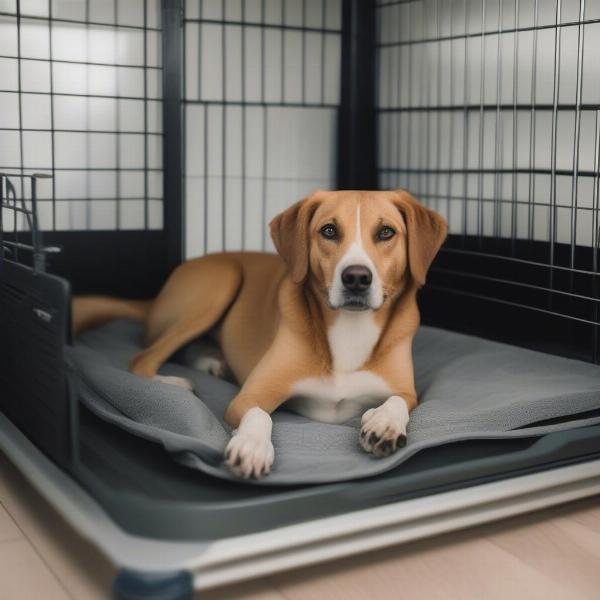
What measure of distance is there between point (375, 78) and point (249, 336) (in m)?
1.42

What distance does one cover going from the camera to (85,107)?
3189mm

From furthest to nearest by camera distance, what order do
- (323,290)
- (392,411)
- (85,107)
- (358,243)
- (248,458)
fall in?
1. (85,107)
2. (323,290)
3. (358,243)
4. (392,411)
5. (248,458)

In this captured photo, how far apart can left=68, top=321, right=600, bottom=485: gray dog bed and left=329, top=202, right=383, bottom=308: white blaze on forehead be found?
0.95ft

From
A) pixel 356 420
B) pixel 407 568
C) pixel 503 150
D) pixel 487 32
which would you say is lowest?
pixel 407 568

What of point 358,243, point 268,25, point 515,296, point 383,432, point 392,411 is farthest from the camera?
point 268,25

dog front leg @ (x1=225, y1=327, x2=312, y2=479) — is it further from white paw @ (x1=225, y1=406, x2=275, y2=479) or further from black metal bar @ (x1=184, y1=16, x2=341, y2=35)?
black metal bar @ (x1=184, y1=16, x2=341, y2=35)

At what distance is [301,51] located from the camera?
345 cm

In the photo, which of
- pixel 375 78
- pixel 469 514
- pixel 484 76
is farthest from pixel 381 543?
pixel 375 78

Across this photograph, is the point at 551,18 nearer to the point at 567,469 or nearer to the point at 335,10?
the point at 335,10

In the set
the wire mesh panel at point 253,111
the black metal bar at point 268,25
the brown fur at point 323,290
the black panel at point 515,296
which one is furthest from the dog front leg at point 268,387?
the black metal bar at point 268,25

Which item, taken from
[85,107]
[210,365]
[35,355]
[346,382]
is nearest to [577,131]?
[346,382]

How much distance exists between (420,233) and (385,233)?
0.12 m

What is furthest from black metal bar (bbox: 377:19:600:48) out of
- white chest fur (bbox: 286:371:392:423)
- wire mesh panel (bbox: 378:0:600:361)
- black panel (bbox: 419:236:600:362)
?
white chest fur (bbox: 286:371:392:423)

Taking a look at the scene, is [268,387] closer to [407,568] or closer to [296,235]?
[296,235]
